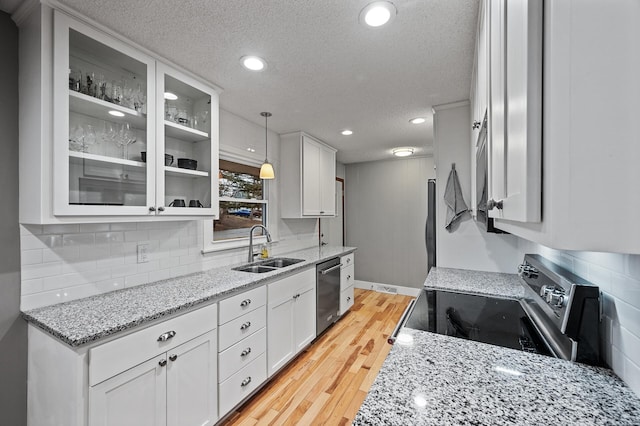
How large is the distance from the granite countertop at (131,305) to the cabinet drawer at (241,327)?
7.8 inches

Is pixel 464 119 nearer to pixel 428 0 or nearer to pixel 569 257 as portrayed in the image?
pixel 428 0

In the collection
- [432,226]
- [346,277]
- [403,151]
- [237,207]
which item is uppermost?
[403,151]

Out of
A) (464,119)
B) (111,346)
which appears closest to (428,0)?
(464,119)

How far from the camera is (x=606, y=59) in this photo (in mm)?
351

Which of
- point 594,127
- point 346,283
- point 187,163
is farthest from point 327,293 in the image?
point 594,127

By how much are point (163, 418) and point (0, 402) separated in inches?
30.4

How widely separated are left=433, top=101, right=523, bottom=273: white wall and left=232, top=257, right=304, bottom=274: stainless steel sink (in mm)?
1455

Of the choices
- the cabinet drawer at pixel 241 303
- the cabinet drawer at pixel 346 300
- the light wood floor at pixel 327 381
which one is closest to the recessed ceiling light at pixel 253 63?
the cabinet drawer at pixel 241 303

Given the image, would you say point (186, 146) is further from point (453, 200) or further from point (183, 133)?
point (453, 200)

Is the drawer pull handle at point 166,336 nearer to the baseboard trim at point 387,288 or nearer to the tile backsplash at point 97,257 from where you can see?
the tile backsplash at point 97,257

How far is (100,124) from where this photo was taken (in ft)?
5.15

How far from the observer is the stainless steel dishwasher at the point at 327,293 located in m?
3.02

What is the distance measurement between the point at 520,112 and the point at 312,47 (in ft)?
4.83

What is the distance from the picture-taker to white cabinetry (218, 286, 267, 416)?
1.81 metres
